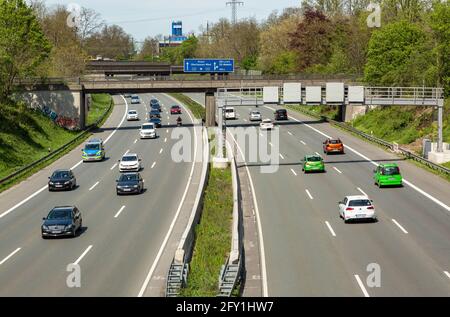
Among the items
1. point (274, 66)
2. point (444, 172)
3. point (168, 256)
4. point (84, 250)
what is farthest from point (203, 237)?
point (274, 66)

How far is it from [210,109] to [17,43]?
2369 cm

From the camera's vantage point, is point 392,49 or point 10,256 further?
point 392,49

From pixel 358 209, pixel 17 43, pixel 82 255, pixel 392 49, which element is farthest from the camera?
pixel 392 49

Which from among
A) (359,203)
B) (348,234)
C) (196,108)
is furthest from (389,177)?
(196,108)

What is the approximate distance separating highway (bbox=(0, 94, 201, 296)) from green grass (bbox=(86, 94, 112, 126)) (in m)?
33.8

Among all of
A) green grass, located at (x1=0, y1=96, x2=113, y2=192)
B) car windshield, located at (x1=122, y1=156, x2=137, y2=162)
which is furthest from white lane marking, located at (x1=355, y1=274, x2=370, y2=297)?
car windshield, located at (x1=122, y1=156, x2=137, y2=162)

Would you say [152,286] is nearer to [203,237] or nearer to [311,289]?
[311,289]

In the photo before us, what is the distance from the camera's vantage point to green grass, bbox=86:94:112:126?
328 feet

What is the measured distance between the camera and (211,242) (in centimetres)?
3306

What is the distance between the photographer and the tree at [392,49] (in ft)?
284

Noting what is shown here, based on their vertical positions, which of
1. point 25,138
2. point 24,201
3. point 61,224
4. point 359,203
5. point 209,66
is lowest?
point 24,201

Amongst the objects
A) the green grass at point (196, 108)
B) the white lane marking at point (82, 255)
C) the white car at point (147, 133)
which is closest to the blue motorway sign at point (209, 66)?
the green grass at point (196, 108)

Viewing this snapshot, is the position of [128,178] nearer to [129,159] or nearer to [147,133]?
[129,159]

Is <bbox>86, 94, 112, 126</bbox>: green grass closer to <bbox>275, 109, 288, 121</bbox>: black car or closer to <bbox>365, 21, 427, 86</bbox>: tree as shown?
<bbox>275, 109, 288, 121</bbox>: black car
